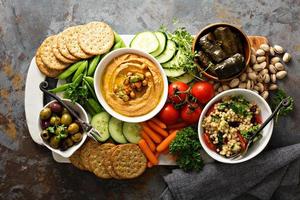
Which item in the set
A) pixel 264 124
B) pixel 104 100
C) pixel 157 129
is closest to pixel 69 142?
pixel 104 100

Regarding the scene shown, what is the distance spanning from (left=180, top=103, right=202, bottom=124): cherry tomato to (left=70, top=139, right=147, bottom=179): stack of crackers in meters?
0.45

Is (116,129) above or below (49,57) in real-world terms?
below

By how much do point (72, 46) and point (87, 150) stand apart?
82 cm

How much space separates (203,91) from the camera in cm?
343

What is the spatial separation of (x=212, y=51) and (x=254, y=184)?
3.57ft

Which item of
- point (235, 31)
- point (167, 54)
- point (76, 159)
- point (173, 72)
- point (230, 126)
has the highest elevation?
point (235, 31)

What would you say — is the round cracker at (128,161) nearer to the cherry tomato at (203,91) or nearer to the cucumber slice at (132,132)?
the cucumber slice at (132,132)

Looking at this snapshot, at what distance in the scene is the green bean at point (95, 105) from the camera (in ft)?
11.7

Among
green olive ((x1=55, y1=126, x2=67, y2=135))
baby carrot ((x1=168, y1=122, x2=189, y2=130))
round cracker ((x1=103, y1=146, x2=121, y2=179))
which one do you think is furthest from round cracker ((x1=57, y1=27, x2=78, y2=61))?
baby carrot ((x1=168, y1=122, x2=189, y2=130))

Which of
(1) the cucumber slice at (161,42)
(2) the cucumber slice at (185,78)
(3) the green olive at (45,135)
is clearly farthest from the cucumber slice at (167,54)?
(3) the green olive at (45,135)

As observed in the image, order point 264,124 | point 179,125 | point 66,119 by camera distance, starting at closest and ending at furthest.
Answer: point 264,124 < point 66,119 < point 179,125

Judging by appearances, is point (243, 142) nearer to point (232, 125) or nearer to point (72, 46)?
point (232, 125)

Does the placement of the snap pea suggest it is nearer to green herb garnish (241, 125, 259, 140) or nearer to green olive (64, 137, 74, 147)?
green olive (64, 137, 74, 147)

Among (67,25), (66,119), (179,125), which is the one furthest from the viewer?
(67,25)
